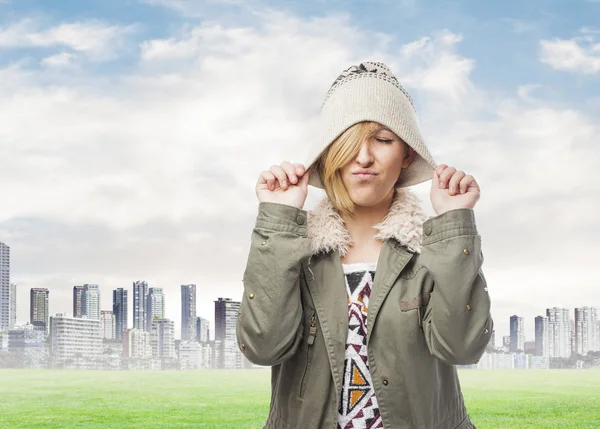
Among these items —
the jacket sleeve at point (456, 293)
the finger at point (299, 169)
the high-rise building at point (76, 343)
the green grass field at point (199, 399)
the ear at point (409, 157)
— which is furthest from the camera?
the high-rise building at point (76, 343)

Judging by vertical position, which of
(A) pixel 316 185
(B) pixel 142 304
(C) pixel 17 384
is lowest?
(C) pixel 17 384

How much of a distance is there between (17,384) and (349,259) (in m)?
12.8

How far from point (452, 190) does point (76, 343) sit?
590 inches

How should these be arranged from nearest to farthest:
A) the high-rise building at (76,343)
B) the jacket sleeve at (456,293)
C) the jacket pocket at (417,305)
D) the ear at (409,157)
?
the jacket sleeve at (456,293) → the jacket pocket at (417,305) → the ear at (409,157) → the high-rise building at (76,343)

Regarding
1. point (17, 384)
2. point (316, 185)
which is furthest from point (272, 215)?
point (17, 384)

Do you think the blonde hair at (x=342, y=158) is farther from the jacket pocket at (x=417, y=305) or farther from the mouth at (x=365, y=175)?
the jacket pocket at (x=417, y=305)

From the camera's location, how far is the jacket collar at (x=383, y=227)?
8.00ft

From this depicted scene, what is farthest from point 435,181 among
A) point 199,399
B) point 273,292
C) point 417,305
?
point 199,399

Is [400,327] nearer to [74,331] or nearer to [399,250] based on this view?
[399,250]

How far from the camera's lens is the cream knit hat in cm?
245

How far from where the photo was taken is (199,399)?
11039mm

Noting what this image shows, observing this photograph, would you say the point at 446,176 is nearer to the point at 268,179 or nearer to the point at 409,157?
the point at 409,157

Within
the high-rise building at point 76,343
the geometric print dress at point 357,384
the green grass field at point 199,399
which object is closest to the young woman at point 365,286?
the geometric print dress at point 357,384

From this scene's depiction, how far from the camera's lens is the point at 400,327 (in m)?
2.34
